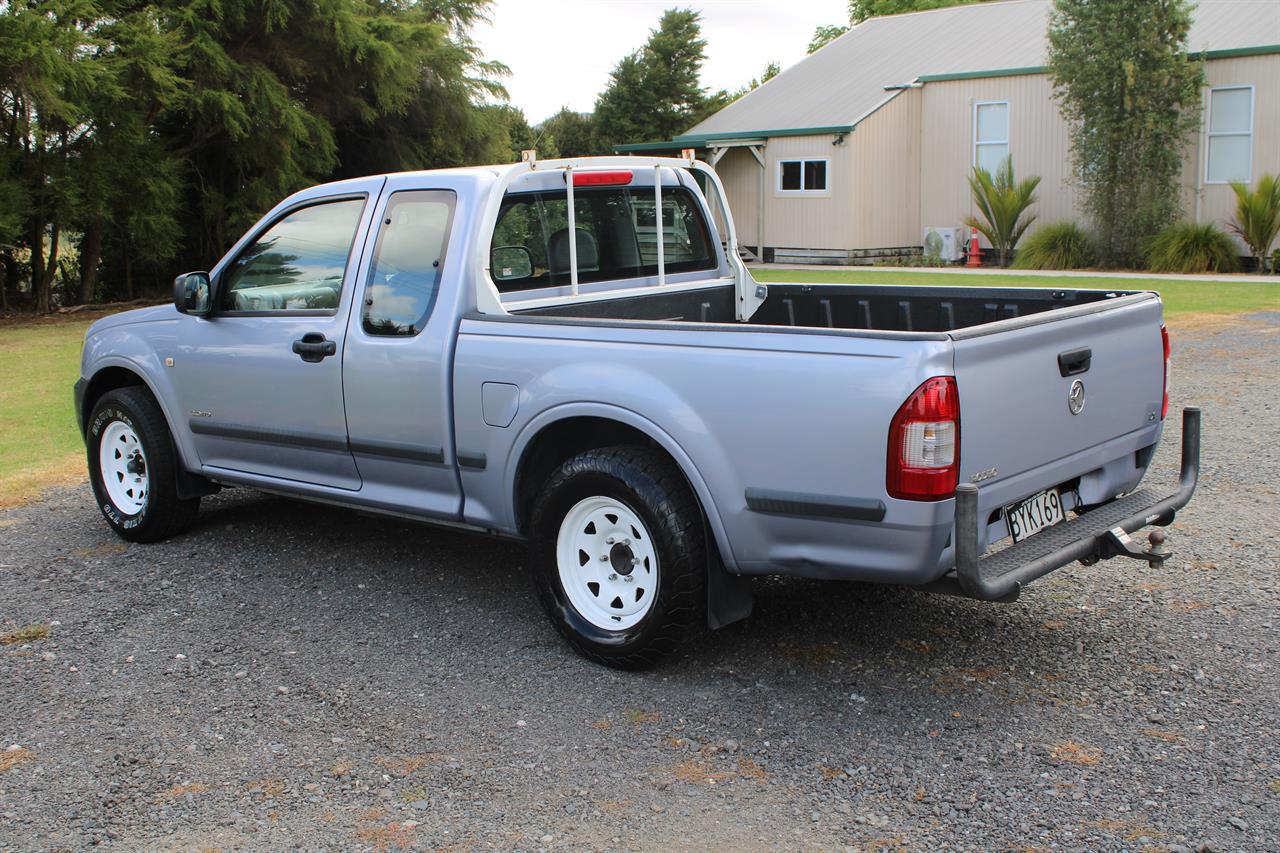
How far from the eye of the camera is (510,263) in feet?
18.1

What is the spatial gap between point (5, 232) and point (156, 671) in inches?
612

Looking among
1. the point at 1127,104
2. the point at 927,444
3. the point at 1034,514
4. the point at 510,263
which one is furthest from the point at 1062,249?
the point at 927,444

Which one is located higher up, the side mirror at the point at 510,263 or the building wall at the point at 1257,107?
the building wall at the point at 1257,107

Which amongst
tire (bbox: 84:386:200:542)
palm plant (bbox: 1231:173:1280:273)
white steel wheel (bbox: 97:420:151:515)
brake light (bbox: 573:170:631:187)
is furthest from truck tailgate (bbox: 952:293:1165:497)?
palm plant (bbox: 1231:173:1280:273)

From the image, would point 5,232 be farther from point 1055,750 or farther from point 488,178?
point 1055,750

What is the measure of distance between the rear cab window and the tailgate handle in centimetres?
236

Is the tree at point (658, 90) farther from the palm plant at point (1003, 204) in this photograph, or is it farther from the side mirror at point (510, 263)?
the side mirror at point (510, 263)

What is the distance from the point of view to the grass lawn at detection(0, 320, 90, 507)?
27.6 ft

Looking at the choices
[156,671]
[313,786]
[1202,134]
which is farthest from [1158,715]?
[1202,134]

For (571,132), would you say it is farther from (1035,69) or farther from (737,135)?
(1035,69)

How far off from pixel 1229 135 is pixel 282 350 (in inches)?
864

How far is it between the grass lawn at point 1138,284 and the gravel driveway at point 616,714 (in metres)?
9.94

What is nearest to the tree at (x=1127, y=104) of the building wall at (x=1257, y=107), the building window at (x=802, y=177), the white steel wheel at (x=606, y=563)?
the building wall at (x=1257, y=107)

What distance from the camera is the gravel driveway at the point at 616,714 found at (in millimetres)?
3621
